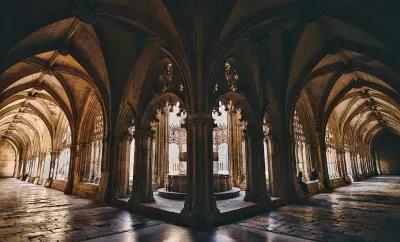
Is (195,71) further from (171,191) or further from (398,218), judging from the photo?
(398,218)

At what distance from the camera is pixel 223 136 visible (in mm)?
12906

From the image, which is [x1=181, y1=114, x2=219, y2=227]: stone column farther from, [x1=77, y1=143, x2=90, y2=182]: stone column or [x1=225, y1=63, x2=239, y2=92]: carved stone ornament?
[x1=77, y1=143, x2=90, y2=182]: stone column

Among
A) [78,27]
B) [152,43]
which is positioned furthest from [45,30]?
[152,43]

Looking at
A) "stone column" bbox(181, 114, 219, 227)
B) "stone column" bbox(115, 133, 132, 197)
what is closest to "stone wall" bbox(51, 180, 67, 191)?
"stone column" bbox(115, 133, 132, 197)

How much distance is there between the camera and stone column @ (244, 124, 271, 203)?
6809 mm

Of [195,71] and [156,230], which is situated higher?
[195,71]

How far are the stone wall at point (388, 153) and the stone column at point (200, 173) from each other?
113 ft

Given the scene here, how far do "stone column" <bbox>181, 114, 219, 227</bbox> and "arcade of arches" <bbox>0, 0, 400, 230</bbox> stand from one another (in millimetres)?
26

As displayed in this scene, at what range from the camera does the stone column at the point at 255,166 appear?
6809 millimetres

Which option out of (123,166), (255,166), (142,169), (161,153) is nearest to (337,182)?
(255,166)

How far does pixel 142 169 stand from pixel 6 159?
34.5m

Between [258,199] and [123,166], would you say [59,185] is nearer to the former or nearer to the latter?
[123,166]

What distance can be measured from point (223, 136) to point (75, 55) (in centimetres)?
831

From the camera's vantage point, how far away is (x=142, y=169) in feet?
23.7
